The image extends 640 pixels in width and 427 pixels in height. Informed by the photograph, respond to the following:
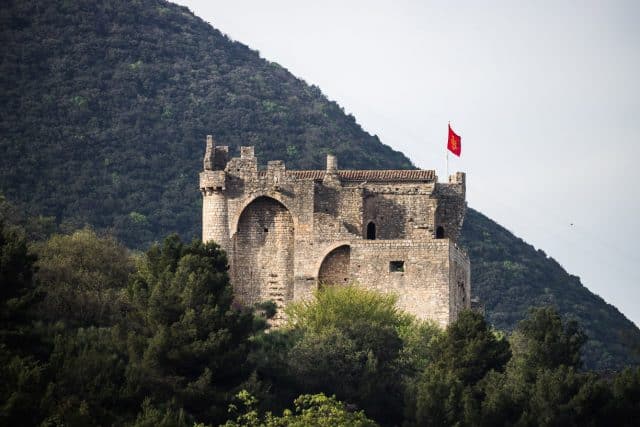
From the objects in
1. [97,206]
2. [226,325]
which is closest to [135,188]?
[97,206]

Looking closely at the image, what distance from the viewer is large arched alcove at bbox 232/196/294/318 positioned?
74.8 m

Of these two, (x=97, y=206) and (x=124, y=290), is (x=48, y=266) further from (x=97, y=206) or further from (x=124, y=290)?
(x=97, y=206)

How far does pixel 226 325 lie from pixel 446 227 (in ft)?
43.7

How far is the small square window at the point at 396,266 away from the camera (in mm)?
73688

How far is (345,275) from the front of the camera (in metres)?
74.8

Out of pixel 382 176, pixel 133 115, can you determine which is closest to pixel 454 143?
pixel 382 176

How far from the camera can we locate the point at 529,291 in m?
108

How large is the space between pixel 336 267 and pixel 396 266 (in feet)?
7.92

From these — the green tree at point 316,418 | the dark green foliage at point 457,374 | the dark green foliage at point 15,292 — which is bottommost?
the green tree at point 316,418

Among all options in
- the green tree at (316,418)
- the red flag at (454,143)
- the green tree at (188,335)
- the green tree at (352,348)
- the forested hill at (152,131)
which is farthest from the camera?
the forested hill at (152,131)

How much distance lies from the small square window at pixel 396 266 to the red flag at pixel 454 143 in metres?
8.43

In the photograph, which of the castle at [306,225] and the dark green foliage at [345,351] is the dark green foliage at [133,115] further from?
the dark green foliage at [345,351]

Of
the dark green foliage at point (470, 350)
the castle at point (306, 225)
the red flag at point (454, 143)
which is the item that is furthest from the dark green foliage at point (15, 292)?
the red flag at point (454, 143)

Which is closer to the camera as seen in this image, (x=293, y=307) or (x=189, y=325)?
(x=189, y=325)
